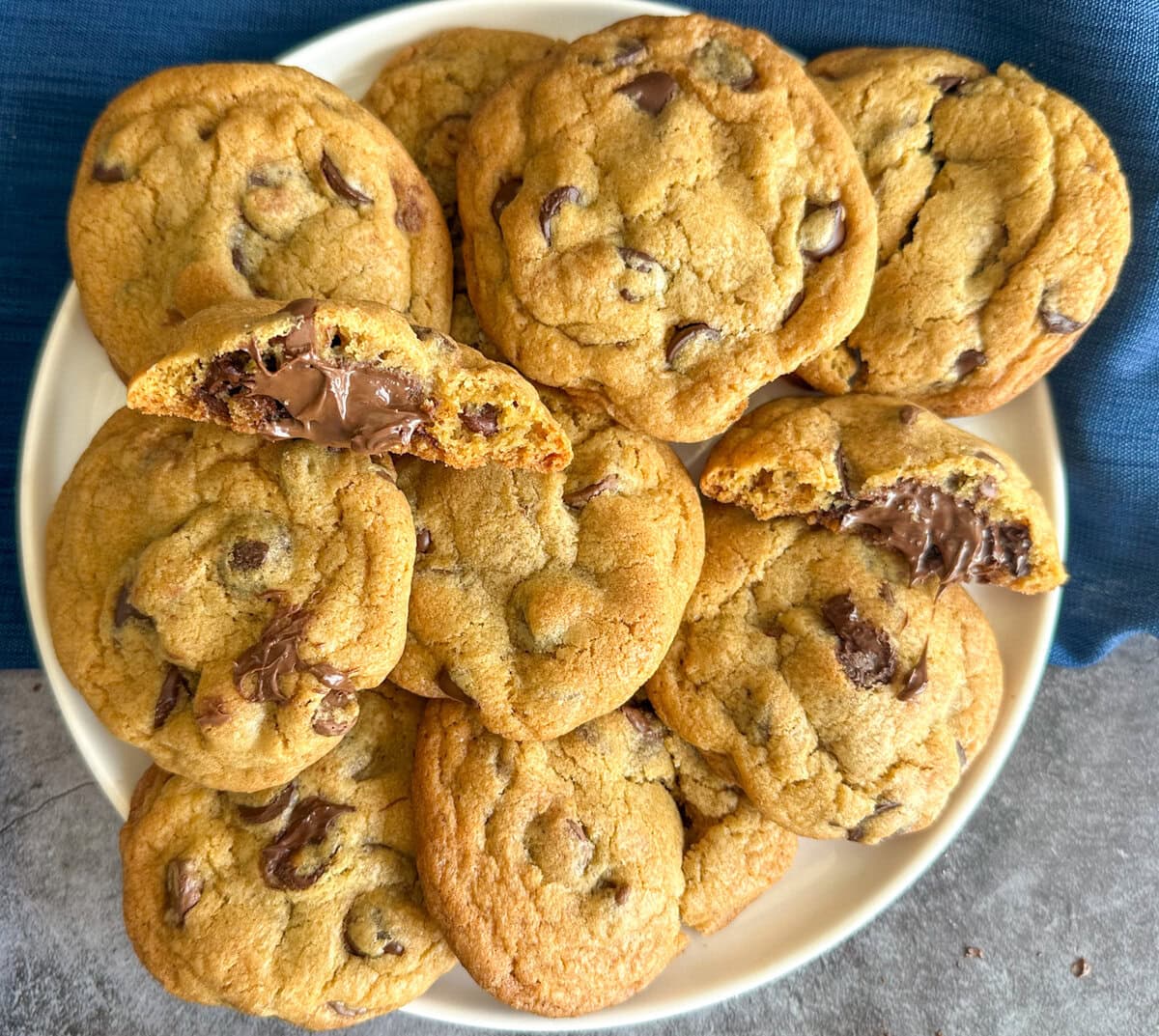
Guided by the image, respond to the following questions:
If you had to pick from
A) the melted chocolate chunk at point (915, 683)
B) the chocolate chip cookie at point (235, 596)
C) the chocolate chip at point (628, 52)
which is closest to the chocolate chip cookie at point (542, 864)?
the chocolate chip cookie at point (235, 596)

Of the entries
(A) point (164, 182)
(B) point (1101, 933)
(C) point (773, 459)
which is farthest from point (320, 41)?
(B) point (1101, 933)

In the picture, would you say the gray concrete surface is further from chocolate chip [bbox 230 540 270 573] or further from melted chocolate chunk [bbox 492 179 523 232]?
melted chocolate chunk [bbox 492 179 523 232]

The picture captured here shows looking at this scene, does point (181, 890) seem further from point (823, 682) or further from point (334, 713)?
point (823, 682)

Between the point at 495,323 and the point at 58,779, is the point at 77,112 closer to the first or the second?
A: the point at 495,323

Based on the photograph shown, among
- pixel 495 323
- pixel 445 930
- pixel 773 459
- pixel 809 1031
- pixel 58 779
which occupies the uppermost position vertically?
pixel 495 323

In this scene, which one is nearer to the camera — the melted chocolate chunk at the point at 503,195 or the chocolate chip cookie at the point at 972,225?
the melted chocolate chunk at the point at 503,195

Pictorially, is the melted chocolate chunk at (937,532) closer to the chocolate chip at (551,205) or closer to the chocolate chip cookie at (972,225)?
the chocolate chip cookie at (972,225)

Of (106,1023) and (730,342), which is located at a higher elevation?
(730,342)
